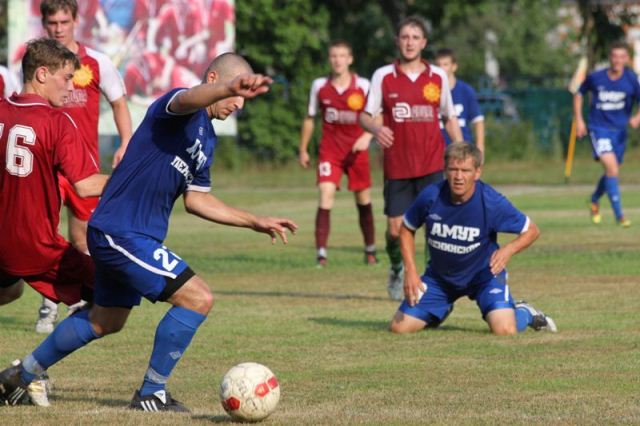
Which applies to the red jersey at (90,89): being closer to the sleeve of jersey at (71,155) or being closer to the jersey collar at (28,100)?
the jersey collar at (28,100)

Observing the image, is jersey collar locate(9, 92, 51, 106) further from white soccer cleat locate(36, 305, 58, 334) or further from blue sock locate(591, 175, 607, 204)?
blue sock locate(591, 175, 607, 204)

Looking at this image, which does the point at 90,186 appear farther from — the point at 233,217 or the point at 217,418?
the point at 217,418

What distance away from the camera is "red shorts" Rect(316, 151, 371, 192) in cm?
1552

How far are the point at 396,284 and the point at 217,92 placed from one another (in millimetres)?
6261

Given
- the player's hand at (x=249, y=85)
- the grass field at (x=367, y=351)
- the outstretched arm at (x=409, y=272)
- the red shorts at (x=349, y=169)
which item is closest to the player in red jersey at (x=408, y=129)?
the grass field at (x=367, y=351)

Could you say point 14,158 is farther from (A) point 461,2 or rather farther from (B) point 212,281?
(A) point 461,2

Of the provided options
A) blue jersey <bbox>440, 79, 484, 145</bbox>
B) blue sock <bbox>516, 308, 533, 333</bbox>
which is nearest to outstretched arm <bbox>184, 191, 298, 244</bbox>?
blue sock <bbox>516, 308, 533, 333</bbox>

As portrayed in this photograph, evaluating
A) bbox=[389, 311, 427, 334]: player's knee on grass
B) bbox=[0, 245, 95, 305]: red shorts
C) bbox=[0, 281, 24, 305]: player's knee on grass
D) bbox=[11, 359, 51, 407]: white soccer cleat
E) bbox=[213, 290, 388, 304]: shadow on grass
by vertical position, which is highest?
bbox=[0, 245, 95, 305]: red shorts

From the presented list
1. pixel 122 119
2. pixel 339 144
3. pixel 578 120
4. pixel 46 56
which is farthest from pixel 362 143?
pixel 46 56

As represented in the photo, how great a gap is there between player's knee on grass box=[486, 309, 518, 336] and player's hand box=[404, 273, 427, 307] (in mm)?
597


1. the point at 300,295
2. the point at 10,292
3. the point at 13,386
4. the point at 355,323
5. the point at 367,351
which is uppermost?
the point at 10,292

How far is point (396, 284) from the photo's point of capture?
39.8 feet

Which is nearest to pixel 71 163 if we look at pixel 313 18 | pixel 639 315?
pixel 639 315

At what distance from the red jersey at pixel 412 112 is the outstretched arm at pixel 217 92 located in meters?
5.66
